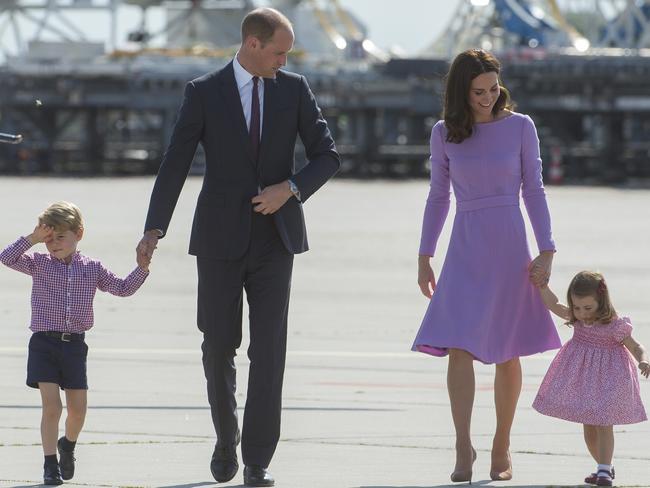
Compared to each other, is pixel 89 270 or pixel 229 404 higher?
pixel 89 270

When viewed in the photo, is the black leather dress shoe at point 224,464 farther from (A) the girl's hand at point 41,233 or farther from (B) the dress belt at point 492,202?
(B) the dress belt at point 492,202

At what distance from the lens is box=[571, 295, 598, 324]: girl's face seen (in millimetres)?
7523

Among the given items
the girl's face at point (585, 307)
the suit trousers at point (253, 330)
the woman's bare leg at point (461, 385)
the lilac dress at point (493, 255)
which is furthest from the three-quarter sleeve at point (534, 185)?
the suit trousers at point (253, 330)

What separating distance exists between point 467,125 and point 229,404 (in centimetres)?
151

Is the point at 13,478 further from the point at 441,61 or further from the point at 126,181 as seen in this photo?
the point at 441,61

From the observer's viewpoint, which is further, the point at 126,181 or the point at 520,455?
the point at 126,181

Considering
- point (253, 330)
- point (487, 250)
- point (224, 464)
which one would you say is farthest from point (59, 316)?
point (487, 250)

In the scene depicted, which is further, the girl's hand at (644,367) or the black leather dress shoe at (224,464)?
the black leather dress shoe at (224,464)

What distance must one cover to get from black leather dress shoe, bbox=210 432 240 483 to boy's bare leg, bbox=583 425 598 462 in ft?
4.71

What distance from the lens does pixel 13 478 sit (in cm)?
757

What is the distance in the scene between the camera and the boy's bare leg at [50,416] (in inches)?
294

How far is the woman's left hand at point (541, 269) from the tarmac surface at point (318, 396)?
0.82 meters

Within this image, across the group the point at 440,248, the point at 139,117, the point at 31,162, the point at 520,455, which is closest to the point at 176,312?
the point at 520,455

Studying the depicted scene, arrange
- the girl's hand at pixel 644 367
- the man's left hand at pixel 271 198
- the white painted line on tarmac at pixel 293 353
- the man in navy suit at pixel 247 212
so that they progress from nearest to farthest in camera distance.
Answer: the girl's hand at pixel 644 367
the man's left hand at pixel 271 198
the man in navy suit at pixel 247 212
the white painted line on tarmac at pixel 293 353
